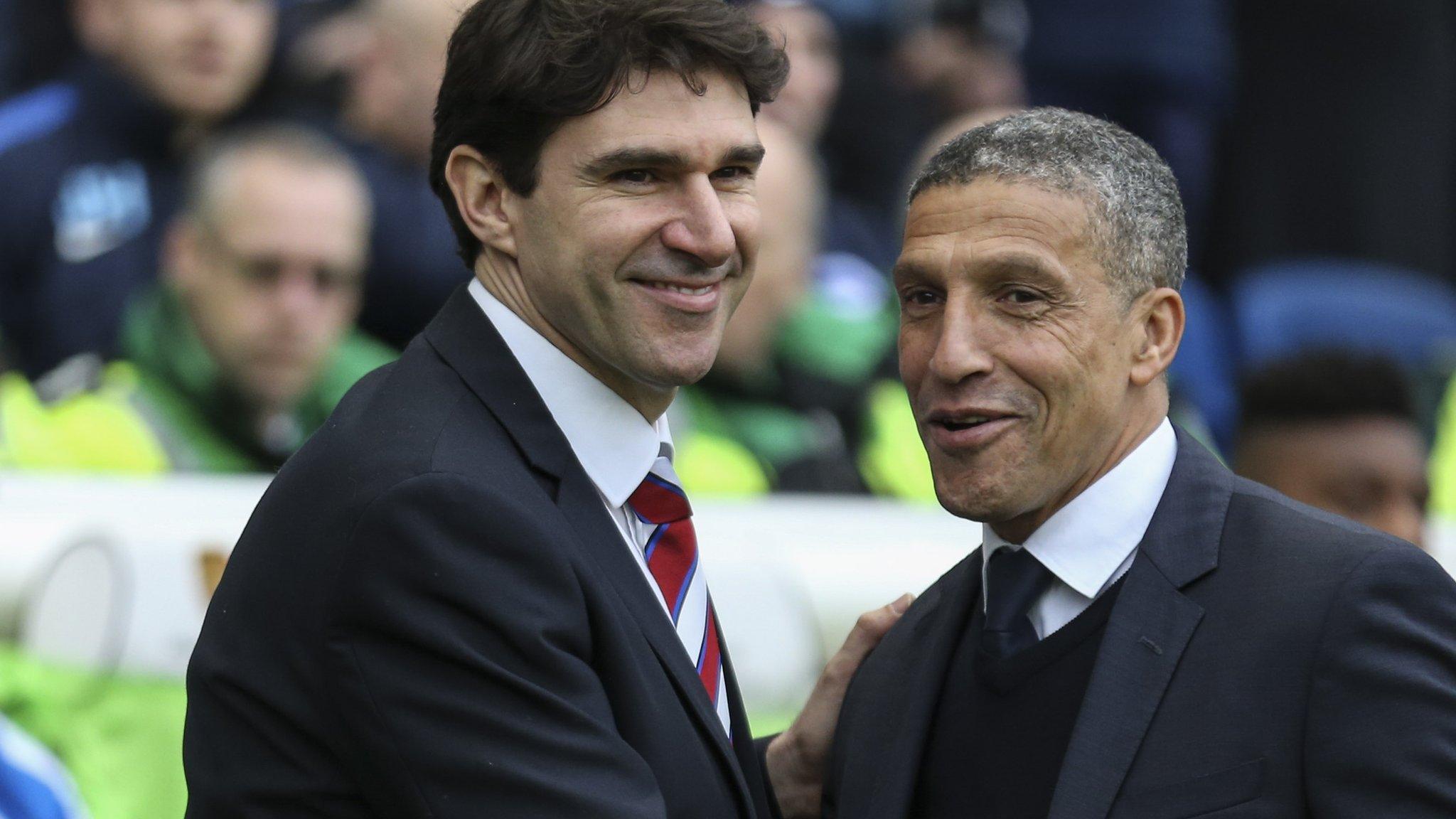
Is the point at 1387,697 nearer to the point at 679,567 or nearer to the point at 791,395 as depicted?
the point at 679,567

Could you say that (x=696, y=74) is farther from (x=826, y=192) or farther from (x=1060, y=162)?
(x=826, y=192)

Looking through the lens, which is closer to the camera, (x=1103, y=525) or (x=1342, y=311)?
(x=1103, y=525)

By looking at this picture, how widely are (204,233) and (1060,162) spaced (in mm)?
3662

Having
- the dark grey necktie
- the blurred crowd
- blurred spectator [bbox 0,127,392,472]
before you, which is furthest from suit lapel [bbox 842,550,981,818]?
blurred spectator [bbox 0,127,392,472]

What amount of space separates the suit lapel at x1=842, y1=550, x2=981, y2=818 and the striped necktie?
205 mm

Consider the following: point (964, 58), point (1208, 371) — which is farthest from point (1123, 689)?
point (964, 58)

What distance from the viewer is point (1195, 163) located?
7754 mm

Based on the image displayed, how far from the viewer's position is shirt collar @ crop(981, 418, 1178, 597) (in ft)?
7.15

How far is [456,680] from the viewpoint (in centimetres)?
195

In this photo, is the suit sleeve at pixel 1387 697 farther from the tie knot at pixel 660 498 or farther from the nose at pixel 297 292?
the nose at pixel 297 292

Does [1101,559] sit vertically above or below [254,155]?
above

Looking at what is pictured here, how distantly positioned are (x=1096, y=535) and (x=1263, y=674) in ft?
0.95

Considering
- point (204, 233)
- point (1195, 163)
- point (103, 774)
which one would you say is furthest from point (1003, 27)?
point (103, 774)

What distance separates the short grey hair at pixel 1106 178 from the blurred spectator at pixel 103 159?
3.70m
